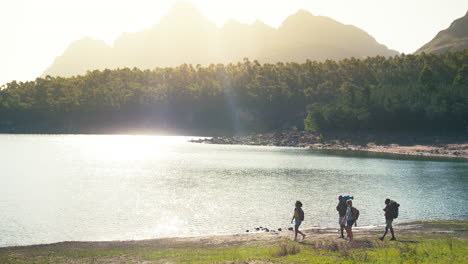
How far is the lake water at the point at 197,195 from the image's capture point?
38438 millimetres

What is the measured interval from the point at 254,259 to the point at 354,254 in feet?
18.2

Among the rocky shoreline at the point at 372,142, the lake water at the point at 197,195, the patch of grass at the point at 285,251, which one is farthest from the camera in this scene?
the rocky shoreline at the point at 372,142

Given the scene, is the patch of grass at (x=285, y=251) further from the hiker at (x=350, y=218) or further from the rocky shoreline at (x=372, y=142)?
the rocky shoreline at (x=372, y=142)

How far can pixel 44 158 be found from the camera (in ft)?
338

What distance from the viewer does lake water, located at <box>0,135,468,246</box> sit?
38.4 meters

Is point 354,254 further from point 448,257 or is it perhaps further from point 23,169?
point 23,169

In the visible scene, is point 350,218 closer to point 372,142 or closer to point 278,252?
point 278,252

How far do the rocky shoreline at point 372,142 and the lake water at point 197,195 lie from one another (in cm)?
Result: 3193

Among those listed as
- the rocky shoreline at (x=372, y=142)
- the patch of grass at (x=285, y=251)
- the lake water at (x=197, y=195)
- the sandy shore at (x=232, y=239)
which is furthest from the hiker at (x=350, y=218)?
the rocky shoreline at (x=372, y=142)

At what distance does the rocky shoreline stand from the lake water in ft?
105

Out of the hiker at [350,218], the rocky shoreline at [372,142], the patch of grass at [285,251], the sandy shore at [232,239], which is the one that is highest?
the rocky shoreline at [372,142]

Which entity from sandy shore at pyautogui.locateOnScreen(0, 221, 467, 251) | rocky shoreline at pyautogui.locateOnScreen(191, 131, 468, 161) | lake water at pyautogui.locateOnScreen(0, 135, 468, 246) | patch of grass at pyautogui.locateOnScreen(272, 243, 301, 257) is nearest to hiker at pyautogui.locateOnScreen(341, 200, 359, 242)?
sandy shore at pyautogui.locateOnScreen(0, 221, 467, 251)

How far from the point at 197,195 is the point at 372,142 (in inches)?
4255

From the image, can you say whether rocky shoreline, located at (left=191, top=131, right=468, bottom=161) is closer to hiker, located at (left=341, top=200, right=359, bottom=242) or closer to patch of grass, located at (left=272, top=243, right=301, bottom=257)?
hiker, located at (left=341, top=200, right=359, bottom=242)
